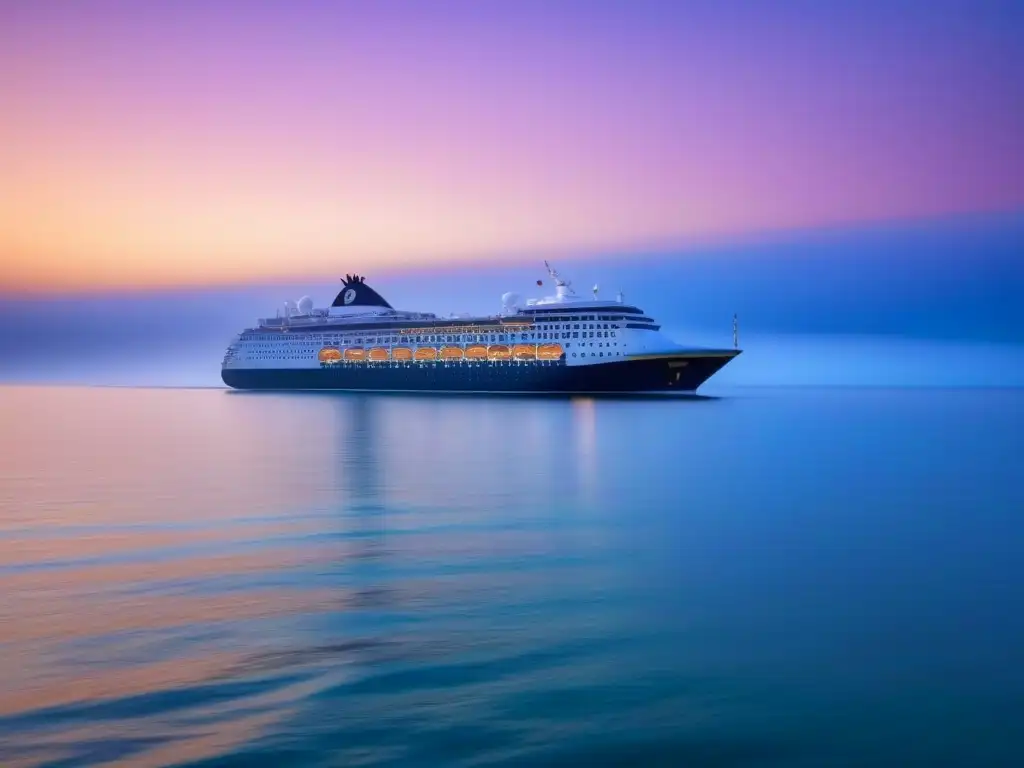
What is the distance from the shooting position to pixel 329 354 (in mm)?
116500

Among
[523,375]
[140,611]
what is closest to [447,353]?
[523,375]

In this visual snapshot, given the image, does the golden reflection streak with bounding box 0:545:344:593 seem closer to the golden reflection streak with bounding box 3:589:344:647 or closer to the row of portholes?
the golden reflection streak with bounding box 3:589:344:647

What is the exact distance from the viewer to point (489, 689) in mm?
9227

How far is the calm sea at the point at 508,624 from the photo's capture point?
811cm

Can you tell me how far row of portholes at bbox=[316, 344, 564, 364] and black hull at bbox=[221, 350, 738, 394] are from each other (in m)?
0.77

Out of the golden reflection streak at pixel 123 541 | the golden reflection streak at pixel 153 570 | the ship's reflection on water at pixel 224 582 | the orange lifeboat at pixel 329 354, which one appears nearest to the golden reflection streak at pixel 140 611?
the ship's reflection on water at pixel 224 582

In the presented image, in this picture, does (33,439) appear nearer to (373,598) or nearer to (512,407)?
(512,407)

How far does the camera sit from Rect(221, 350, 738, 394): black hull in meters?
90.8

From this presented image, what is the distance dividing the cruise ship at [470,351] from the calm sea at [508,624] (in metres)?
63.6

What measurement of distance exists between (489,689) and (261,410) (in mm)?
75561

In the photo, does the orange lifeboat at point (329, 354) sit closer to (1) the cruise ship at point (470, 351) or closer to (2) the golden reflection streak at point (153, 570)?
(1) the cruise ship at point (470, 351)

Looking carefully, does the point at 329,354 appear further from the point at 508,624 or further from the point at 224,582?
the point at 508,624

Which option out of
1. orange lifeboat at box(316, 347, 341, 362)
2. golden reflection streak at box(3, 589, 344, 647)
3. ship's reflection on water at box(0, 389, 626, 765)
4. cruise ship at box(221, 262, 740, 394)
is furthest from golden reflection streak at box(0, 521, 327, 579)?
orange lifeboat at box(316, 347, 341, 362)

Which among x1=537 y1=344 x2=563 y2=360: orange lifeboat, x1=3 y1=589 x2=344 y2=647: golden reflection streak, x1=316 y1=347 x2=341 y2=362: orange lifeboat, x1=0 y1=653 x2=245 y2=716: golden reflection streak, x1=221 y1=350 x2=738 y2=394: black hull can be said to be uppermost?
x1=316 y1=347 x2=341 y2=362: orange lifeboat
